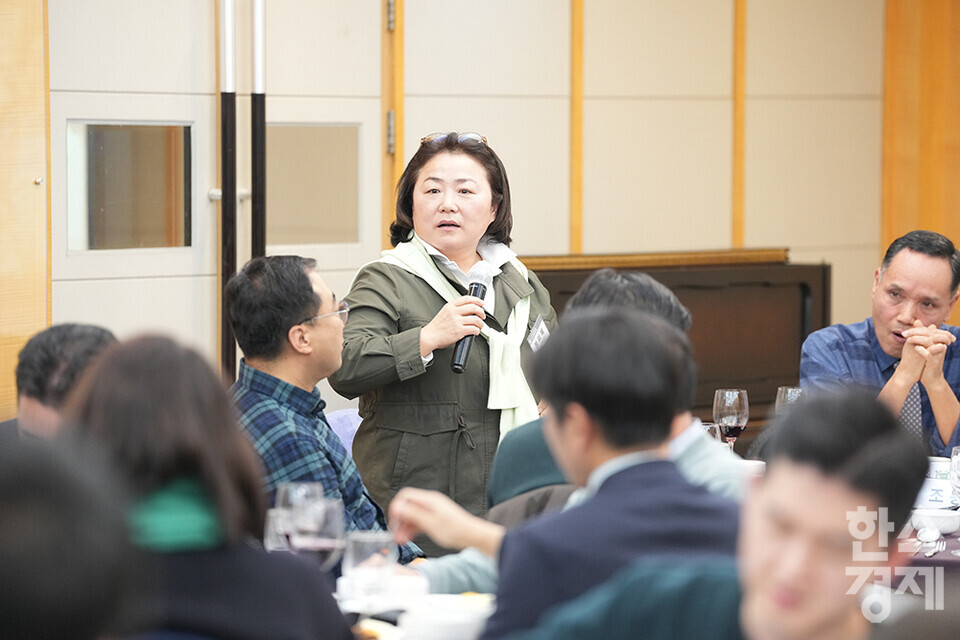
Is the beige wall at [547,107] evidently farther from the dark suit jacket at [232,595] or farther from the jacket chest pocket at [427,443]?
the dark suit jacket at [232,595]

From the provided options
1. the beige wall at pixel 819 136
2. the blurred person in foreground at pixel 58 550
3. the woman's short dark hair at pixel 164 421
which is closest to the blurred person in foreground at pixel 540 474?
the woman's short dark hair at pixel 164 421

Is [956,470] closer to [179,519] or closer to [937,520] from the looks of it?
[937,520]

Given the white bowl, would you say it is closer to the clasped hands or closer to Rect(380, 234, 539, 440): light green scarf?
the clasped hands

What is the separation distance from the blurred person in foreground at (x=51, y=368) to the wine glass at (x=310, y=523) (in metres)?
0.48

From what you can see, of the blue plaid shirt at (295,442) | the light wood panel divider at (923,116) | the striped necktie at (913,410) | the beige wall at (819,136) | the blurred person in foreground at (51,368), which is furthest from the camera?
the light wood panel divider at (923,116)

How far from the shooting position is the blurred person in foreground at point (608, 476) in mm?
1643

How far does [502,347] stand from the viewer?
129 inches

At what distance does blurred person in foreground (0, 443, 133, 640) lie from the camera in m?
1.02

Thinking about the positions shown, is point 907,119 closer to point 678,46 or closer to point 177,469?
point 678,46

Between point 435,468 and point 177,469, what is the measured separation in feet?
5.49

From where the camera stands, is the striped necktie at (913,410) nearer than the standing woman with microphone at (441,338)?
No

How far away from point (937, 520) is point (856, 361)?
94 centimetres

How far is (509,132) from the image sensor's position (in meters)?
5.63

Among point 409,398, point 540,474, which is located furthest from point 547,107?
point 540,474
